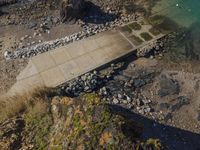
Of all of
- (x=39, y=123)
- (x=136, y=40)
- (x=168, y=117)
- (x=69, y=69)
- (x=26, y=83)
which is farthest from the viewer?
(x=136, y=40)

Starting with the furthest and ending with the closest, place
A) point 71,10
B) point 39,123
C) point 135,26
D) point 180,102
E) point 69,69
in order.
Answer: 1. point 71,10
2. point 135,26
3. point 69,69
4. point 180,102
5. point 39,123

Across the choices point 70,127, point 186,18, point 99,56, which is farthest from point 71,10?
point 70,127

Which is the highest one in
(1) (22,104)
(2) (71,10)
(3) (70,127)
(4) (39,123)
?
(3) (70,127)

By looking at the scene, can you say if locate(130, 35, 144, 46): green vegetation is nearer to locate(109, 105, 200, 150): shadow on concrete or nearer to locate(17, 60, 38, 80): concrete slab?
locate(109, 105, 200, 150): shadow on concrete

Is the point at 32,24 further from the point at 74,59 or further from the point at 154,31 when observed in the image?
the point at 154,31

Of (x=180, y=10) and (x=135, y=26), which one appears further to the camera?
(x=180, y=10)

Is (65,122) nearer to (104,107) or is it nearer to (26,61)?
(104,107)

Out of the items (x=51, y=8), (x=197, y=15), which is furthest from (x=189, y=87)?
(x=51, y=8)
